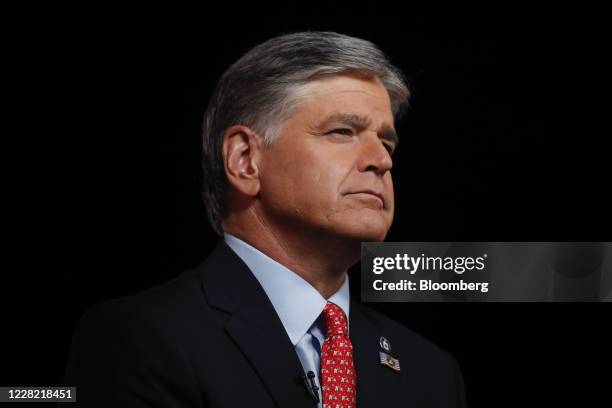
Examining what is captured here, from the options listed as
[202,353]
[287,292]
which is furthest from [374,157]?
[202,353]

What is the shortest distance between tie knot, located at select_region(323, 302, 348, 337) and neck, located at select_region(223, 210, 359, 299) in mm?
72

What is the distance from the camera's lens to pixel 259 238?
297 centimetres

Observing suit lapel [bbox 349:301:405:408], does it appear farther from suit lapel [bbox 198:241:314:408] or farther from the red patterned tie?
suit lapel [bbox 198:241:314:408]

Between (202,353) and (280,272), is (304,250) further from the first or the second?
(202,353)

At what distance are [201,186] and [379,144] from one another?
0.63 meters

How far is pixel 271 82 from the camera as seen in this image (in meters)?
3.00

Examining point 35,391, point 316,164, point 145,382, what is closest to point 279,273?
point 316,164

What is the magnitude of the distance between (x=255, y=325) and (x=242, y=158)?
50 centimetres

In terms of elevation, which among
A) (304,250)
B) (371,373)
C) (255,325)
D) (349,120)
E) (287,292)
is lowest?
(371,373)

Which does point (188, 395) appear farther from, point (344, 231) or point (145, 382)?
point (344, 231)

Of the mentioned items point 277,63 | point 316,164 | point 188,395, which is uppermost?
point 277,63

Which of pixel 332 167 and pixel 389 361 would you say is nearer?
pixel 332 167

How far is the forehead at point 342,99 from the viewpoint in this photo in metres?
2.95

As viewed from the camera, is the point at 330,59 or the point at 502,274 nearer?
the point at 330,59
